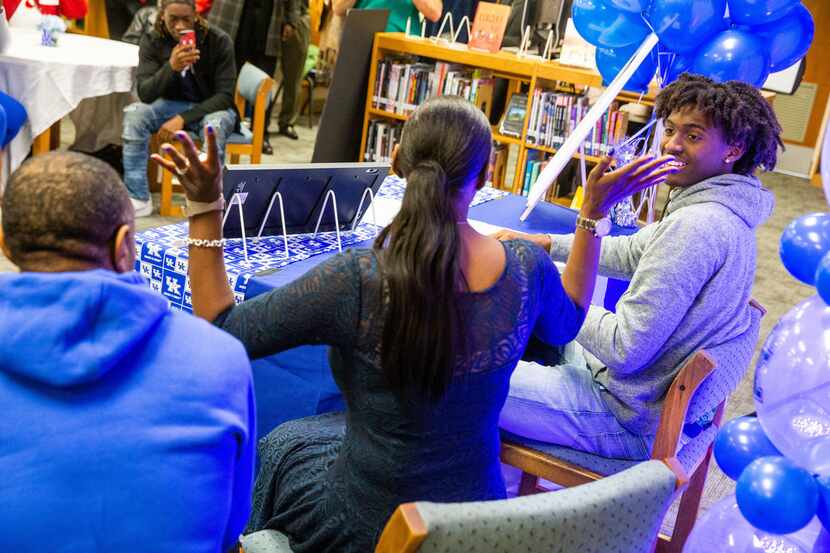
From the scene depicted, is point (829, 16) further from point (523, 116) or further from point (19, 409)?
point (19, 409)

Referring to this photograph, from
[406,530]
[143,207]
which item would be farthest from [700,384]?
[143,207]

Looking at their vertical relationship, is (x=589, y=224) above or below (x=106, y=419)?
above

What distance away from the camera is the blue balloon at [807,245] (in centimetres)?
170

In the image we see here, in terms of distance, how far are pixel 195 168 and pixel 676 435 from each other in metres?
1.09

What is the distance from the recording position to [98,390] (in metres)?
1.09

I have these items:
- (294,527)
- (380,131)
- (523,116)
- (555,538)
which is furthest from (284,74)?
(555,538)

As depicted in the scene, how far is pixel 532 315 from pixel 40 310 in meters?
0.78

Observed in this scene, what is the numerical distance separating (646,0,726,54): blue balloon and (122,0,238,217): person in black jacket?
2580 millimetres

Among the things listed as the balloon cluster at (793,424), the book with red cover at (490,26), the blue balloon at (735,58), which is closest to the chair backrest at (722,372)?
the balloon cluster at (793,424)

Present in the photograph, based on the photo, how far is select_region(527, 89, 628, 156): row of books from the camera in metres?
4.95

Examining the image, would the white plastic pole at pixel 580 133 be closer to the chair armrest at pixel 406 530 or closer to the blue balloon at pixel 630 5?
the blue balloon at pixel 630 5

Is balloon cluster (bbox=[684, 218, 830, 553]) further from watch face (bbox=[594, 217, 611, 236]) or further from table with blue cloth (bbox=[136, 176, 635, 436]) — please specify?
table with blue cloth (bbox=[136, 176, 635, 436])

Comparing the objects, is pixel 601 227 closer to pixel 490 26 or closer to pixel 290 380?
pixel 290 380

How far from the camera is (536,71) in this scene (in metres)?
5.05
